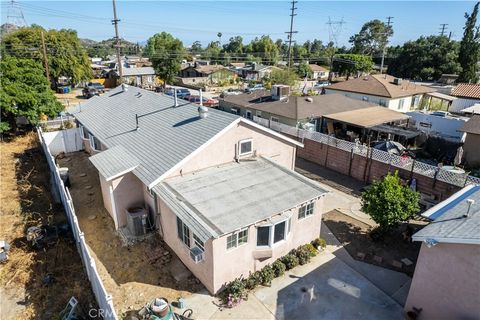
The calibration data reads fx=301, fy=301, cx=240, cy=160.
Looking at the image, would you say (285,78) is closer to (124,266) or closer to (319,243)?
(319,243)

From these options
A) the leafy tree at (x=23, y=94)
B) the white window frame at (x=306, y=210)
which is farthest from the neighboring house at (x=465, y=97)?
the leafy tree at (x=23, y=94)

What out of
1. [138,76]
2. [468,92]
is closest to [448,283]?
[468,92]

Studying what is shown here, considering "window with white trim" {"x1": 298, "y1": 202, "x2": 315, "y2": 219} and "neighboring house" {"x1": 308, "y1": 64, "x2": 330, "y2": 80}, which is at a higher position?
"neighboring house" {"x1": 308, "y1": 64, "x2": 330, "y2": 80}

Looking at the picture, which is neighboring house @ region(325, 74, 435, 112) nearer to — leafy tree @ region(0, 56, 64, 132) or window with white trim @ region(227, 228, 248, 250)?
window with white trim @ region(227, 228, 248, 250)

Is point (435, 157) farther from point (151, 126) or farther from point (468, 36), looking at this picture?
point (468, 36)

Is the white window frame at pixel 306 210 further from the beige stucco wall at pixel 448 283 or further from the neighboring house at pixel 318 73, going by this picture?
the neighboring house at pixel 318 73

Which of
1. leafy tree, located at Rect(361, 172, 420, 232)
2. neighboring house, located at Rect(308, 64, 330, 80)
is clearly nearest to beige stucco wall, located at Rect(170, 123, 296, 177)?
leafy tree, located at Rect(361, 172, 420, 232)

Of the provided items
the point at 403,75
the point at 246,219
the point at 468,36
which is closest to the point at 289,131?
the point at 246,219
